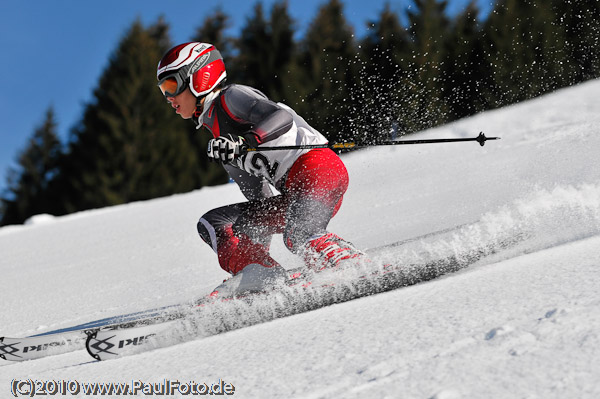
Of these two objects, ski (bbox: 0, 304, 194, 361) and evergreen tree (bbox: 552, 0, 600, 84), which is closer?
ski (bbox: 0, 304, 194, 361)

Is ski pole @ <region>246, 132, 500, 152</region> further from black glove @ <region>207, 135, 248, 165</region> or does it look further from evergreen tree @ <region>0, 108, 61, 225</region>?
evergreen tree @ <region>0, 108, 61, 225</region>

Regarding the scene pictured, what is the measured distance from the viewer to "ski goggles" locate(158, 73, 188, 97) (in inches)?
119

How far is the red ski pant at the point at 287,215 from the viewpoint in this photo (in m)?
2.82

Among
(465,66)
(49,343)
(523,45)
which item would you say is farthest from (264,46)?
(49,343)

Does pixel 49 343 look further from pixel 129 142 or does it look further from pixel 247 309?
pixel 129 142

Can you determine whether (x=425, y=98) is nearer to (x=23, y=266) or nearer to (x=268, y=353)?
(x=23, y=266)

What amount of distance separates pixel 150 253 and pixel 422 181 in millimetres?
3224

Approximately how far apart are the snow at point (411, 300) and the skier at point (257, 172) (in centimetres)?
37

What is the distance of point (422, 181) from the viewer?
7.17 metres

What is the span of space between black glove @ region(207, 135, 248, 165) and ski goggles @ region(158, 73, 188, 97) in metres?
0.44

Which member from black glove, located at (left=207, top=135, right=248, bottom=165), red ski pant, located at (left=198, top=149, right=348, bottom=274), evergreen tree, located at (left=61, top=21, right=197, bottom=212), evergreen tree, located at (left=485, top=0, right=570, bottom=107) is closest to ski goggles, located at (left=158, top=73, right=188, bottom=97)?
black glove, located at (left=207, top=135, right=248, bottom=165)

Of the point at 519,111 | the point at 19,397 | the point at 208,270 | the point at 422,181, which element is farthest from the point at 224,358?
the point at 519,111

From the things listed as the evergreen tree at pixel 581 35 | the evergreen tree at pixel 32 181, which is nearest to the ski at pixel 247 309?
the evergreen tree at pixel 581 35

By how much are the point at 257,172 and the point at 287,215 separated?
32 cm
